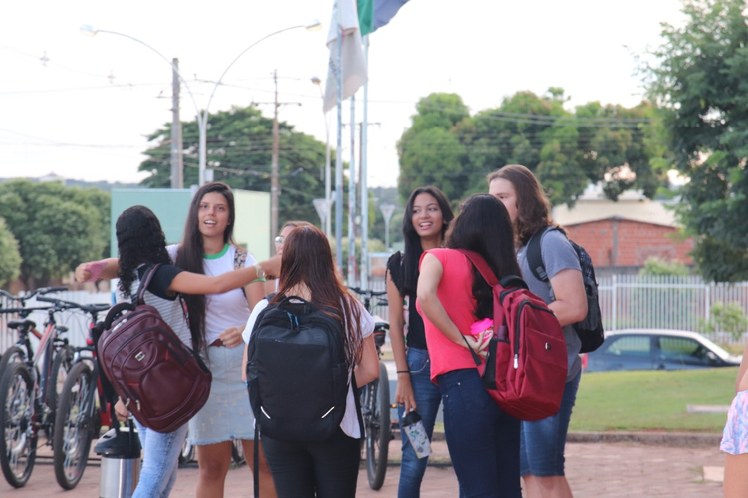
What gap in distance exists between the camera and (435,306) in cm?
481

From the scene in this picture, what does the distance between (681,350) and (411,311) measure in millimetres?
15942

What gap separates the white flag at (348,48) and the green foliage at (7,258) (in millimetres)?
49827

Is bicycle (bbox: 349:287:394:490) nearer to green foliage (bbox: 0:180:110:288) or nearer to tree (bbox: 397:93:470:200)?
tree (bbox: 397:93:470:200)

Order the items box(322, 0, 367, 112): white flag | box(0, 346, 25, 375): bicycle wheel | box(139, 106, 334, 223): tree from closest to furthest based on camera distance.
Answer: box(0, 346, 25, 375): bicycle wheel
box(322, 0, 367, 112): white flag
box(139, 106, 334, 223): tree

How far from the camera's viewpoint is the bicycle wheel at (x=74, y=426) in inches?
323

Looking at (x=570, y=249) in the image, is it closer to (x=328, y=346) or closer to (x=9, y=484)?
(x=328, y=346)

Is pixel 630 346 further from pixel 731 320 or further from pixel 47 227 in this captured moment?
pixel 47 227

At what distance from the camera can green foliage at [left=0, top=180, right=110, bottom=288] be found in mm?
69500

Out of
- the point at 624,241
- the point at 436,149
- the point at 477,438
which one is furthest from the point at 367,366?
the point at 436,149

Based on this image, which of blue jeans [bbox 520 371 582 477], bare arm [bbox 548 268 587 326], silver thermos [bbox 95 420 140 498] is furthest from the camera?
silver thermos [bbox 95 420 140 498]

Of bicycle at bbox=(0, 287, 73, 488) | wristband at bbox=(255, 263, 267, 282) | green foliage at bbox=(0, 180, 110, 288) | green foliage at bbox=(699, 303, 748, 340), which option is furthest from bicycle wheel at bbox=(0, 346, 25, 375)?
green foliage at bbox=(0, 180, 110, 288)

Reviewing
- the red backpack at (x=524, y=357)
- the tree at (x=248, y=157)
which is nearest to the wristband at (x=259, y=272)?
the red backpack at (x=524, y=357)

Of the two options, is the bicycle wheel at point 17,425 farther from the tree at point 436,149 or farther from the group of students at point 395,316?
the tree at point 436,149

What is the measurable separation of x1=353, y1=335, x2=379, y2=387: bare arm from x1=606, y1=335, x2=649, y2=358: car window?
1725cm
